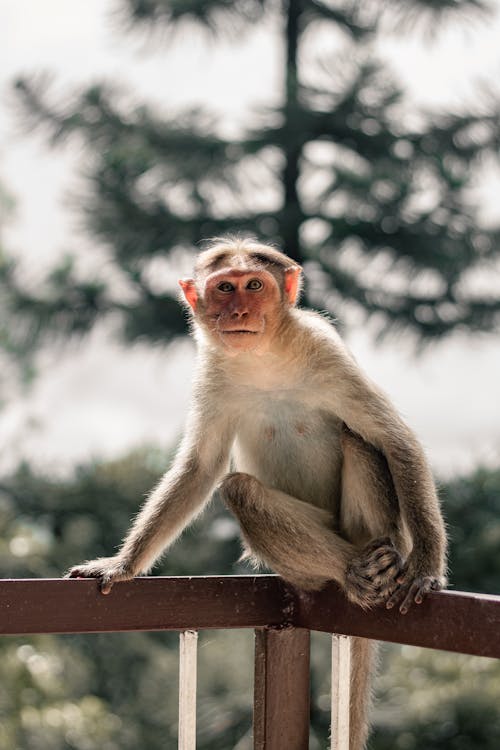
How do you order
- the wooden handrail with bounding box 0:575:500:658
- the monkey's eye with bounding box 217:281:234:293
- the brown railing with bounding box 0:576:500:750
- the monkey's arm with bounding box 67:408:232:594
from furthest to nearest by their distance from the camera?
the monkey's eye with bounding box 217:281:234:293, the monkey's arm with bounding box 67:408:232:594, the brown railing with bounding box 0:576:500:750, the wooden handrail with bounding box 0:575:500:658

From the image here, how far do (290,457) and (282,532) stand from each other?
19.3 inches

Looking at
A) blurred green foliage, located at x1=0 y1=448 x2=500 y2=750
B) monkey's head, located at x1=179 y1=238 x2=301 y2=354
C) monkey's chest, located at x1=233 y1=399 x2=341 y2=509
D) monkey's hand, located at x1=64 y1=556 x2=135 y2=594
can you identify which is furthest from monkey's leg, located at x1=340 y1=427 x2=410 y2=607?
blurred green foliage, located at x1=0 y1=448 x2=500 y2=750

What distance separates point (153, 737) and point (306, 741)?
7.19 m

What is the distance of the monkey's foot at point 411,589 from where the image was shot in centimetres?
228

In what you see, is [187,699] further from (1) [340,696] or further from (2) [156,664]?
(2) [156,664]

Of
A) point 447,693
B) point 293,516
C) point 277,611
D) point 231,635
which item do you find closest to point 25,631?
point 277,611

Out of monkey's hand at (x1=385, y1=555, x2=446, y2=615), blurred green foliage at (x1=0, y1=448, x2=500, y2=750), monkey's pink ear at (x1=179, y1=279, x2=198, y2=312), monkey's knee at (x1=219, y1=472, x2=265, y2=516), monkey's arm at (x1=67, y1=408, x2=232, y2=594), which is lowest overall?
blurred green foliage at (x1=0, y1=448, x2=500, y2=750)

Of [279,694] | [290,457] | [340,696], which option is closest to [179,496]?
[290,457]

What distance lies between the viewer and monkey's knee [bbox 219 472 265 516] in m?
2.87

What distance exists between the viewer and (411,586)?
2400mm

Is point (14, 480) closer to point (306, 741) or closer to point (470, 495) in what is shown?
point (470, 495)

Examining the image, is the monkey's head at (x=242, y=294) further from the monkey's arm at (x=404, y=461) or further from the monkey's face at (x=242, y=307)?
the monkey's arm at (x=404, y=461)

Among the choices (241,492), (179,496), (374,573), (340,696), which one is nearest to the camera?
(340,696)

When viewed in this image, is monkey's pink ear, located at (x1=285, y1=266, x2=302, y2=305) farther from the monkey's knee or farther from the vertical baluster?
the vertical baluster
